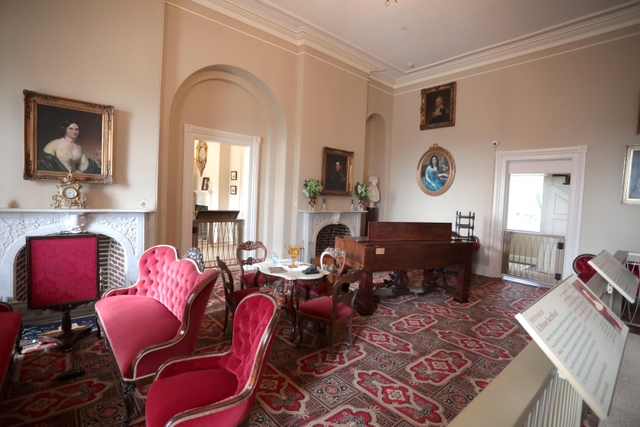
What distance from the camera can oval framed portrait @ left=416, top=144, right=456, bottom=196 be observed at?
25.8 feet

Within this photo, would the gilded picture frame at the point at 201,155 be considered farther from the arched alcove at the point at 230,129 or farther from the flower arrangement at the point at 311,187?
the flower arrangement at the point at 311,187

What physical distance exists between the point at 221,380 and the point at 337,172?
20.0 ft

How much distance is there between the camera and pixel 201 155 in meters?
10.6

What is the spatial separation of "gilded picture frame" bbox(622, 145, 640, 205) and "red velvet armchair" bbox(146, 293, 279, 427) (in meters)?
6.75

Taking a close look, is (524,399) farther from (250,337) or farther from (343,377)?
(343,377)

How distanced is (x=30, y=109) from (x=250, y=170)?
147 inches

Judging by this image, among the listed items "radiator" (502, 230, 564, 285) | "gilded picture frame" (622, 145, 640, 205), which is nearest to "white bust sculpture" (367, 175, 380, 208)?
"radiator" (502, 230, 564, 285)

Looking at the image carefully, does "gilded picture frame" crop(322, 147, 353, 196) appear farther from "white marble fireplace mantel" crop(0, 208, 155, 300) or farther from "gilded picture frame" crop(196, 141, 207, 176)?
"gilded picture frame" crop(196, 141, 207, 176)

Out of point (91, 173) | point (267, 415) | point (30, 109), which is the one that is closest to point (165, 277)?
point (267, 415)

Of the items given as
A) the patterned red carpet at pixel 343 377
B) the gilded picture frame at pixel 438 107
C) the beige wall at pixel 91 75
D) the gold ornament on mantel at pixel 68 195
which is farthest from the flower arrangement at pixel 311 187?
the gold ornament on mantel at pixel 68 195

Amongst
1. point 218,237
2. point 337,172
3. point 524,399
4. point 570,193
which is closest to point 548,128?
point 570,193

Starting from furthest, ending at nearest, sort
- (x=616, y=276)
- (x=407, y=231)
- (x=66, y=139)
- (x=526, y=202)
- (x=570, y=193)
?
(x=526, y=202) → (x=570, y=193) → (x=407, y=231) → (x=66, y=139) → (x=616, y=276)

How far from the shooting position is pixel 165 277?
10.7ft

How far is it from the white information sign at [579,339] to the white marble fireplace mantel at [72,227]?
4.85 metres
